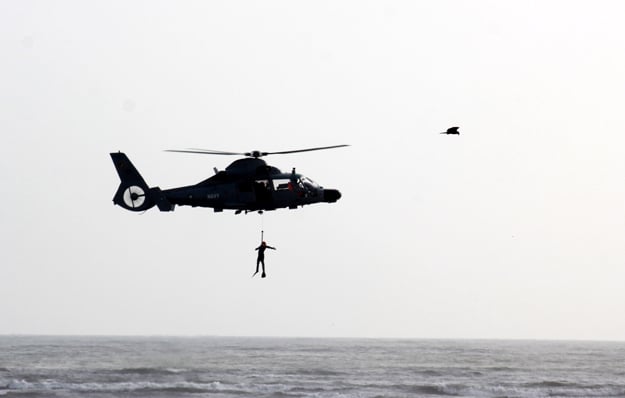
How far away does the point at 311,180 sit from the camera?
1427 inches

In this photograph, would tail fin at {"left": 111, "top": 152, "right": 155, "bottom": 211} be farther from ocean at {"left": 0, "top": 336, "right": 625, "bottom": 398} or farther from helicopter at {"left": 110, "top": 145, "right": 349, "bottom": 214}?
ocean at {"left": 0, "top": 336, "right": 625, "bottom": 398}

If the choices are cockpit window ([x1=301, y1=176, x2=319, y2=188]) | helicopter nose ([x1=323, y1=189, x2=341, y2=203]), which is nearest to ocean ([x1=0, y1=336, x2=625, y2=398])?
helicopter nose ([x1=323, y1=189, x2=341, y2=203])

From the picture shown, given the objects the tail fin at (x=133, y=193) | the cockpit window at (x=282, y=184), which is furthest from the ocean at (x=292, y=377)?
the cockpit window at (x=282, y=184)

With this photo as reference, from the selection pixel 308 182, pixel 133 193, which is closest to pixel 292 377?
pixel 133 193

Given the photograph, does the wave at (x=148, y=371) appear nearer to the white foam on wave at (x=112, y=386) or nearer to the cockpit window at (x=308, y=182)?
the white foam on wave at (x=112, y=386)

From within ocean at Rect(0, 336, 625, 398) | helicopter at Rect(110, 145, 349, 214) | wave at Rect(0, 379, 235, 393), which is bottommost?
wave at Rect(0, 379, 235, 393)

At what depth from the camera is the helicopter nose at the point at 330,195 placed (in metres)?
36.4

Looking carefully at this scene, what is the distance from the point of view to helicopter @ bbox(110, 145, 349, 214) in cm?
3541

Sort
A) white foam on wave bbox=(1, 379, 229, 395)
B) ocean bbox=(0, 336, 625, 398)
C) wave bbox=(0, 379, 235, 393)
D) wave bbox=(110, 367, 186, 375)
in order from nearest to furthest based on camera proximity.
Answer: wave bbox=(0, 379, 235, 393) → white foam on wave bbox=(1, 379, 229, 395) → ocean bbox=(0, 336, 625, 398) → wave bbox=(110, 367, 186, 375)

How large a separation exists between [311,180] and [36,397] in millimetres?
22354

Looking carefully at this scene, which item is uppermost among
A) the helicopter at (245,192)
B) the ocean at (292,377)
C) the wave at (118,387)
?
the helicopter at (245,192)

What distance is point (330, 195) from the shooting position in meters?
36.4

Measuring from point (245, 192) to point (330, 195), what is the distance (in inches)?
121

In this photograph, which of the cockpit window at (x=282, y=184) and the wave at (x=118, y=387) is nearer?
the cockpit window at (x=282, y=184)
